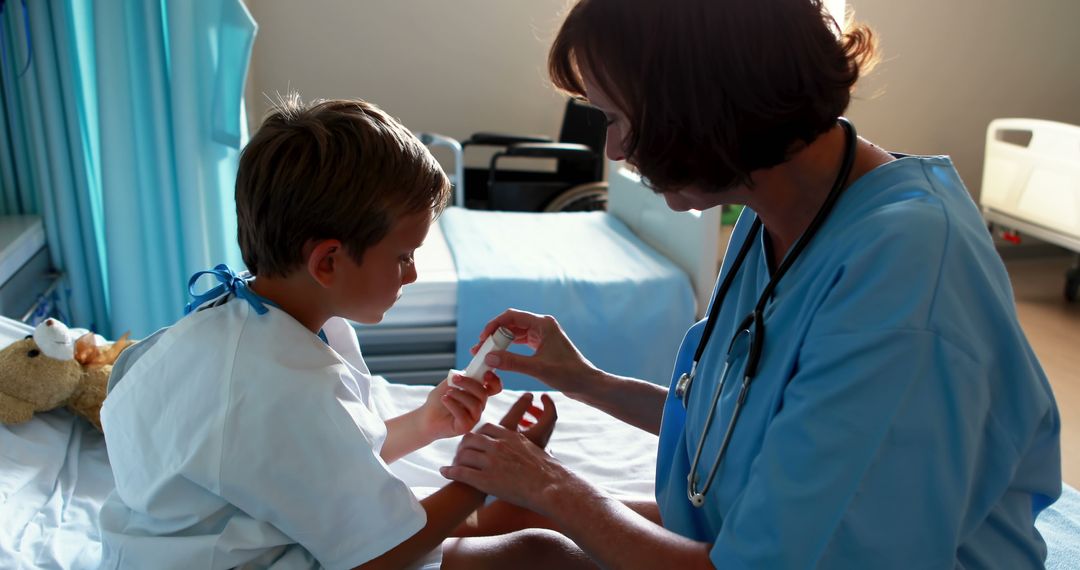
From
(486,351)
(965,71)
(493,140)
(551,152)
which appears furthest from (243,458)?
(965,71)

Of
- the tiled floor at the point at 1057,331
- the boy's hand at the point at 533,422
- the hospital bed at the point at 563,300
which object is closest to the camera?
the boy's hand at the point at 533,422

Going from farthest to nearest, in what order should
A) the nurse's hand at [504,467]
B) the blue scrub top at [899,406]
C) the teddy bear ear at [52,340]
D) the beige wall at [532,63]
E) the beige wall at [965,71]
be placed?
1. the beige wall at [965,71]
2. the beige wall at [532,63]
3. the teddy bear ear at [52,340]
4. the nurse's hand at [504,467]
5. the blue scrub top at [899,406]

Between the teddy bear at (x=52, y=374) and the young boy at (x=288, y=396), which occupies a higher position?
the young boy at (x=288, y=396)

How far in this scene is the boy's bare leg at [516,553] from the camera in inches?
44.6

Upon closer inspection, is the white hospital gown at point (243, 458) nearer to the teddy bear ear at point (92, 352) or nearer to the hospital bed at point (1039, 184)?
the teddy bear ear at point (92, 352)

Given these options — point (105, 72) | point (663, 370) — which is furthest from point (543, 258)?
point (105, 72)

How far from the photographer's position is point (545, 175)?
160 inches

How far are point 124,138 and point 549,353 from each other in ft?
4.46

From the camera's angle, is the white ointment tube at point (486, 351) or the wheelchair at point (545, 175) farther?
the wheelchair at point (545, 175)

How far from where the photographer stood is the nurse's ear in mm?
1042

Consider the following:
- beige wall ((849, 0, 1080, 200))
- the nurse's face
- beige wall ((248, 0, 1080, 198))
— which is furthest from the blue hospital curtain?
beige wall ((849, 0, 1080, 200))

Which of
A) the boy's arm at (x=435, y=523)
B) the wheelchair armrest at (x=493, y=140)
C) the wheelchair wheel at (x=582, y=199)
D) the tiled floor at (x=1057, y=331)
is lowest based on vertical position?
the tiled floor at (x=1057, y=331)

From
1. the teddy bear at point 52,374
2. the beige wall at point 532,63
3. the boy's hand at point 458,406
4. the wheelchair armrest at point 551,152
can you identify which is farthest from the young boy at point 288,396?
the beige wall at point 532,63

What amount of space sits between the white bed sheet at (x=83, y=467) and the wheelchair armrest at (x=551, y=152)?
74.5 inches
